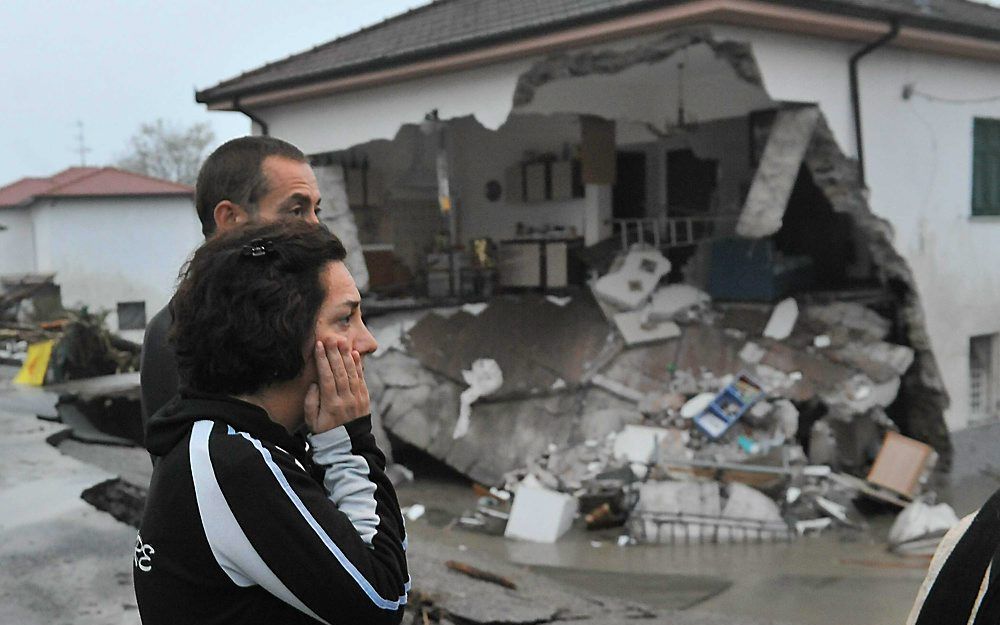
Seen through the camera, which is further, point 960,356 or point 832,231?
point 832,231

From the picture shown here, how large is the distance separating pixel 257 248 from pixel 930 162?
996 cm

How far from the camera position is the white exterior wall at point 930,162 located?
9.05 metres

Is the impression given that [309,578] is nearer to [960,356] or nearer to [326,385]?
[326,385]

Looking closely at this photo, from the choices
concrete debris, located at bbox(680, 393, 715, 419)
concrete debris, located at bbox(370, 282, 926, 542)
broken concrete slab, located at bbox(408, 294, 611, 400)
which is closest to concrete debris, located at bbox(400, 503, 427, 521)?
concrete debris, located at bbox(370, 282, 926, 542)

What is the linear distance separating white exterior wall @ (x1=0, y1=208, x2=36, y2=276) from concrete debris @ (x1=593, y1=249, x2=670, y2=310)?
2514cm

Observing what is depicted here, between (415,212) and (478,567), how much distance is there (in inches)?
401

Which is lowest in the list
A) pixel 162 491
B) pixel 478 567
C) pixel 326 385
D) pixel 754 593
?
pixel 754 593

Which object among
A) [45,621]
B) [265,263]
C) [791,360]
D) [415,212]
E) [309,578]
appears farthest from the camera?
[415,212]

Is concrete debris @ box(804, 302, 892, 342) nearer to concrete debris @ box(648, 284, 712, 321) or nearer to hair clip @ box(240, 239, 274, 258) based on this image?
concrete debris @ box(648, 284, 712, 321)

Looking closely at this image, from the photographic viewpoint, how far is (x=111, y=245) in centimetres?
2953

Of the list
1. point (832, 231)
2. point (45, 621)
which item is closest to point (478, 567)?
point (45, 621)

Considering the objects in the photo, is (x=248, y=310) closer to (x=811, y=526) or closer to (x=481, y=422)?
(x=811, y=526)

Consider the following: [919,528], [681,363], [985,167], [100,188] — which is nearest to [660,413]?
[681,363]

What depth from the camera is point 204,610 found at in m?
1.45
